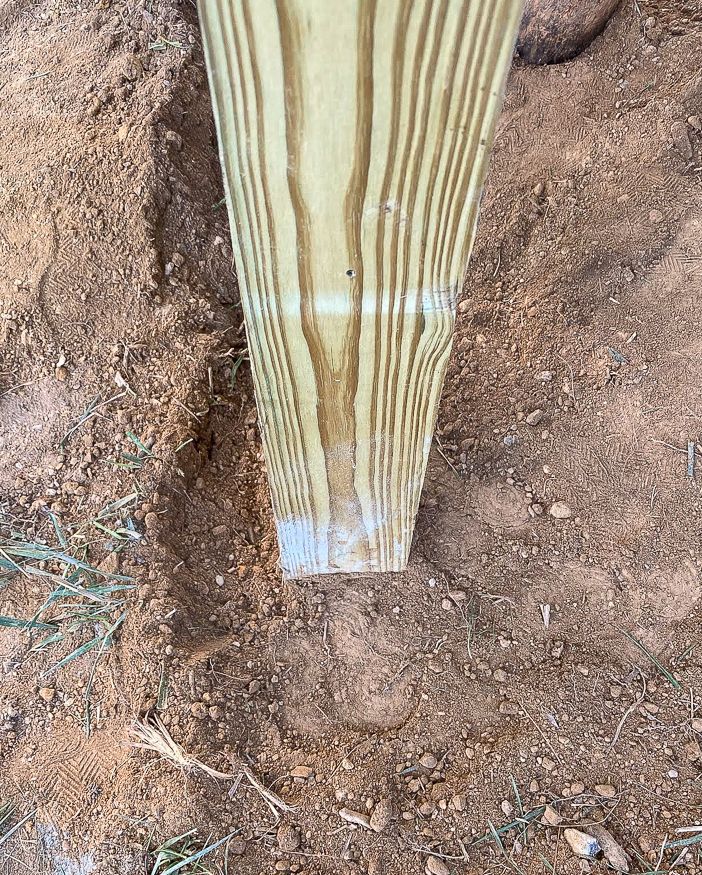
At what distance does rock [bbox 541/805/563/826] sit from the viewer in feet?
4.87

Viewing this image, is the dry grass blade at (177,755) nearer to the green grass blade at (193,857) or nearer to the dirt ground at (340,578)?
the dirt ground at (340,578)

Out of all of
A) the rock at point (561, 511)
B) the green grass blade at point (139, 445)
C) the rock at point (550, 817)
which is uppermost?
the green grass blade at point (139, 445)

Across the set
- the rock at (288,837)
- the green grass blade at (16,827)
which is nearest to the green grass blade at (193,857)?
the rock at (288,837)

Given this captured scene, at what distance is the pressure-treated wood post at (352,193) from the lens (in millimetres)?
632

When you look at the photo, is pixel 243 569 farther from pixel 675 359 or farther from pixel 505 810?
pixel 675 359

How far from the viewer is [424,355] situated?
105 centimetres

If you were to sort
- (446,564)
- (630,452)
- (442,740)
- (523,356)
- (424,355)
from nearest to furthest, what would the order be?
(424,355), (442,740), (446,564), (630,452), (523,356)

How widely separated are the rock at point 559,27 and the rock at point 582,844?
2.69 meters

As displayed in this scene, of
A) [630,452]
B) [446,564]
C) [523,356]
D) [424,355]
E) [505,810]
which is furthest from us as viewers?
[523,356]

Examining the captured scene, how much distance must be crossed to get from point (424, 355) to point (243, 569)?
1.06m

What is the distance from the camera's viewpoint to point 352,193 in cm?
78

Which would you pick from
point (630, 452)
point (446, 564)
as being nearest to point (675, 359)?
point (630, 452)

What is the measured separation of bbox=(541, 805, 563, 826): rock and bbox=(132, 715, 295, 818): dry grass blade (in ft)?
Answer: 1.98

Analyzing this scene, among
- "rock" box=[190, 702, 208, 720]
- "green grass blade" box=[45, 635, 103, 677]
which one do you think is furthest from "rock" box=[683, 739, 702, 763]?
"green grass blade" box=[45, 635, 103, 677]
